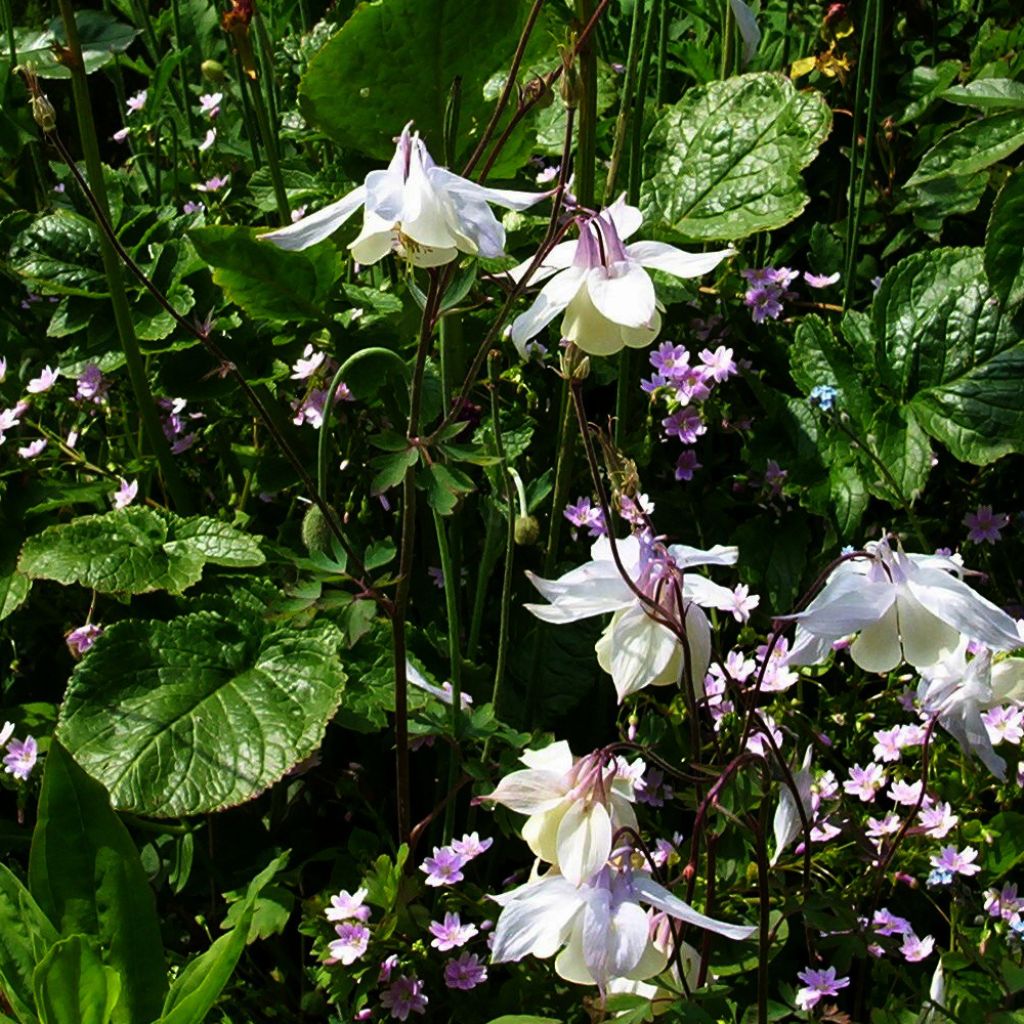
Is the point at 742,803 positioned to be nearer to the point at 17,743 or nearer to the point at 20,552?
the point at 17,743

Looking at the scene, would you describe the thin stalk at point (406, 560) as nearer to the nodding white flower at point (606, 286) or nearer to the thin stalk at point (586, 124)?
the nodding white flower at point (606, 286)

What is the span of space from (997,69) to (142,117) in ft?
4.74

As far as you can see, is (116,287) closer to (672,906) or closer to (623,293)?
(623,293)

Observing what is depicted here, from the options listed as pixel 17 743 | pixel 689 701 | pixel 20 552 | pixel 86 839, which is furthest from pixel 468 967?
pixel 20 552

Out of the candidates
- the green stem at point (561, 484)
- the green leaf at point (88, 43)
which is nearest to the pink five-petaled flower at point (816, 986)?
the green stem at point (561, 484)

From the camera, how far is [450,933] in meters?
1.47

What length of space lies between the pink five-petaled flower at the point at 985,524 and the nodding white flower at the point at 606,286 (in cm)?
93

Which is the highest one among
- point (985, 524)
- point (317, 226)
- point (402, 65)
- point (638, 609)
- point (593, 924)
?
point (317, 226)

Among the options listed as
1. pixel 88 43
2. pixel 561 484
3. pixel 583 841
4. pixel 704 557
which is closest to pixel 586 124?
pixel 561 484

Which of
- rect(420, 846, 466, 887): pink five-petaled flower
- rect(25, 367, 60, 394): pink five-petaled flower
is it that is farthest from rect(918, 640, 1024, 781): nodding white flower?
rect(25, 367, 60, 394): pink five-petaled flower

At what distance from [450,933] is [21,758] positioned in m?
0.60

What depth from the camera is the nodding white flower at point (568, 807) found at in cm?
99

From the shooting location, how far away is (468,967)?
148cm

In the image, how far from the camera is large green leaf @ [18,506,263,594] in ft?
5.68
